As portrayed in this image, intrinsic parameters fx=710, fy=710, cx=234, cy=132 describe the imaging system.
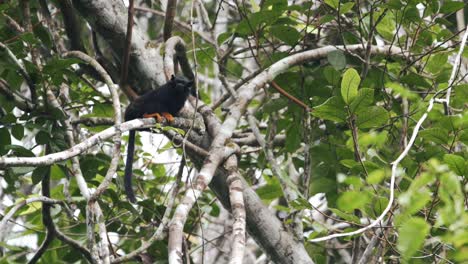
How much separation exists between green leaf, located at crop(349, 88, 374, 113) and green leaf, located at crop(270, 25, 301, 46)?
1303 millimetres

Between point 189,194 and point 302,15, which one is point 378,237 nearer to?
point 189,194

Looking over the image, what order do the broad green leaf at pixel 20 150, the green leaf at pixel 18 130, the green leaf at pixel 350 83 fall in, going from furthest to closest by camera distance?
the green leaf at pixel 18 130 < the broad green leaf at pixel 20 150 < the green leaf at pixel 350 83

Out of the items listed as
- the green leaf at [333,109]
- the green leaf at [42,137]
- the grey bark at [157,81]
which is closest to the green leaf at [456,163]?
the green leaf at [333,109]

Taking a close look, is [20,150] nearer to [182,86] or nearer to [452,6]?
[182,86]

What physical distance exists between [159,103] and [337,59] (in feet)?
4.70

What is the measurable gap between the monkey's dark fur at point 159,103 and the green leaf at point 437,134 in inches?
79.5

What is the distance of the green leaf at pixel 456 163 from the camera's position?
3.46m

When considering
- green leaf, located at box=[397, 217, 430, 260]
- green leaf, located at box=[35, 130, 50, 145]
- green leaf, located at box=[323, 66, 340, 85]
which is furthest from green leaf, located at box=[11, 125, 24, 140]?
green leaf, located at box=[397, 217, 430, 260]

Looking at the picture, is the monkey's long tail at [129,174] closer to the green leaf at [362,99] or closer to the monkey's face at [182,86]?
the monkey's face at [182,86]

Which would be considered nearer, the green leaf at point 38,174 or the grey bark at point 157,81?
the grey bark at point 157,81

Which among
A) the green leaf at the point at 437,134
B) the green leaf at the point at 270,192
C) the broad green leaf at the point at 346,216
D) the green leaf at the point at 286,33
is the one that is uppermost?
the green leaf at the point at 286,33

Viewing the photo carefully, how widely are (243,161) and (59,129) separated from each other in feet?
6.00

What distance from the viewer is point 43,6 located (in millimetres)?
5598

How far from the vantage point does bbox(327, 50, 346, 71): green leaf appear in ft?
16.2
